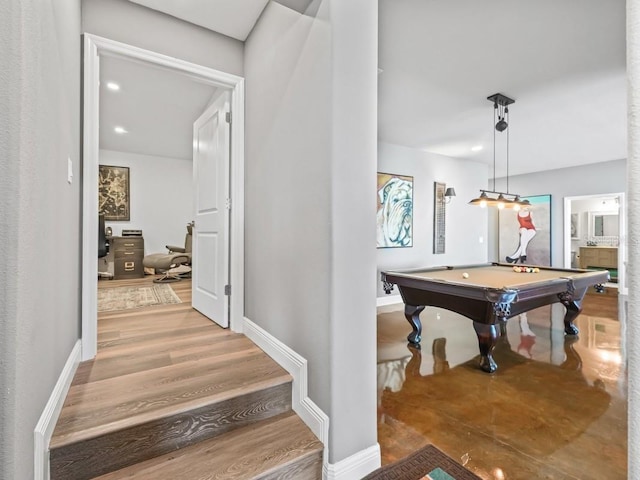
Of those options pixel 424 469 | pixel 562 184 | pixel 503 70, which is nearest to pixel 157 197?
pixel 503 70

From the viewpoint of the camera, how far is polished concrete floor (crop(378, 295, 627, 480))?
158 centimetres

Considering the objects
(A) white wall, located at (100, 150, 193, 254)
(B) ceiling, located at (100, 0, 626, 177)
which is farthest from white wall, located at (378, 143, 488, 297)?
(A) white wall, located at (100, 150, 193, 254)

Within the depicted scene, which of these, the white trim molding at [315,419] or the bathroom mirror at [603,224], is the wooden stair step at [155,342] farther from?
the bathroom mirror at [603,224]

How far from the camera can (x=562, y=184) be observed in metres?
6.69

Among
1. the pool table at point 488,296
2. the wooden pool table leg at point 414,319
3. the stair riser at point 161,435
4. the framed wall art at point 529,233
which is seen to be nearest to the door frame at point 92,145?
the stair riser at point 161,435

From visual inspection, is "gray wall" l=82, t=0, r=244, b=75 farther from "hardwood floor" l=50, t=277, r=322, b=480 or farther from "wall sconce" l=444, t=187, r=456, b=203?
"wall sconce" l=444, t=187, r=456, b=203

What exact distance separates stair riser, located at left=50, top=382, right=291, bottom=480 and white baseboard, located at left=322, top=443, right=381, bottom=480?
41 centimetres

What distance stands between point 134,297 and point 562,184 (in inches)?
330

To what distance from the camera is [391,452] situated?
1.61m

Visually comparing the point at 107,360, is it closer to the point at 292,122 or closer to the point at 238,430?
the point at 238,430

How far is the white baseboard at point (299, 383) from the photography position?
1437mm

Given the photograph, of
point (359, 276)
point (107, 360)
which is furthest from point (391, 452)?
point (107, 360)

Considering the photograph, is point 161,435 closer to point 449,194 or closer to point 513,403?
point 513,403

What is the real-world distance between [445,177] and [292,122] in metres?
4.82
